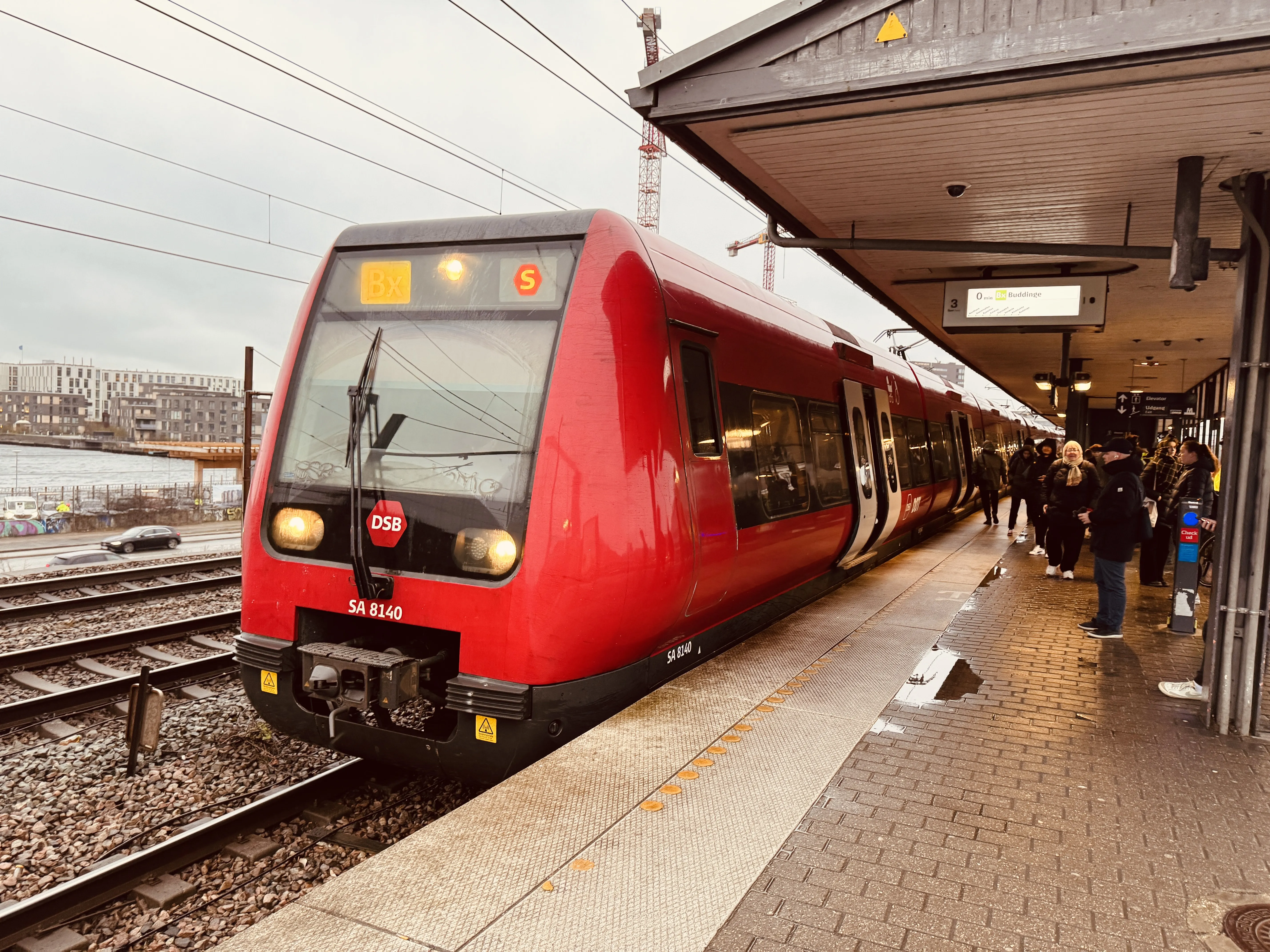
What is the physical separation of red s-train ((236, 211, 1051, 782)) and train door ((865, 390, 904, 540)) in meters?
4.60

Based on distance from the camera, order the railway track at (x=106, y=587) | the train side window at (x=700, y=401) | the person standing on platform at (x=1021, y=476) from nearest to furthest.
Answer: the train side window at (x=700, y=401) → the railway track at (x=106, y=587) → the person standing on platform at (x=1021, y=476)

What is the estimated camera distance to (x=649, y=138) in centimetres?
6638

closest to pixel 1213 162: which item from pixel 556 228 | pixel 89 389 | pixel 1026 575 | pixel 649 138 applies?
pixel 556 228

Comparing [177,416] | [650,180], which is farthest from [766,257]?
[177,416]

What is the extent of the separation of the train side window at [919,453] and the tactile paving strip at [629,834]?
6185 mm

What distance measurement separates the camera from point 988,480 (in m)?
17.7

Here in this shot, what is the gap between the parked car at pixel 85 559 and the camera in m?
15.8

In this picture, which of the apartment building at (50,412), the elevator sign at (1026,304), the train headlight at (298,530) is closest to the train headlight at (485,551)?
the train headlight at (298,530)

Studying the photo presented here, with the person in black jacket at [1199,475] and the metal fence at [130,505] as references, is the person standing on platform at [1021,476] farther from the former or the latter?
the metal fence at [130,505]

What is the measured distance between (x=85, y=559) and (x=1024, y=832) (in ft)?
59.9

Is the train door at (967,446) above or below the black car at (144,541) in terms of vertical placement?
above

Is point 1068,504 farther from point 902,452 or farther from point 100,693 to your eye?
point 100,693

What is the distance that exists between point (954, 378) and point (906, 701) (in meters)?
135

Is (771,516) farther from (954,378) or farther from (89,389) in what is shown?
(954,378)
